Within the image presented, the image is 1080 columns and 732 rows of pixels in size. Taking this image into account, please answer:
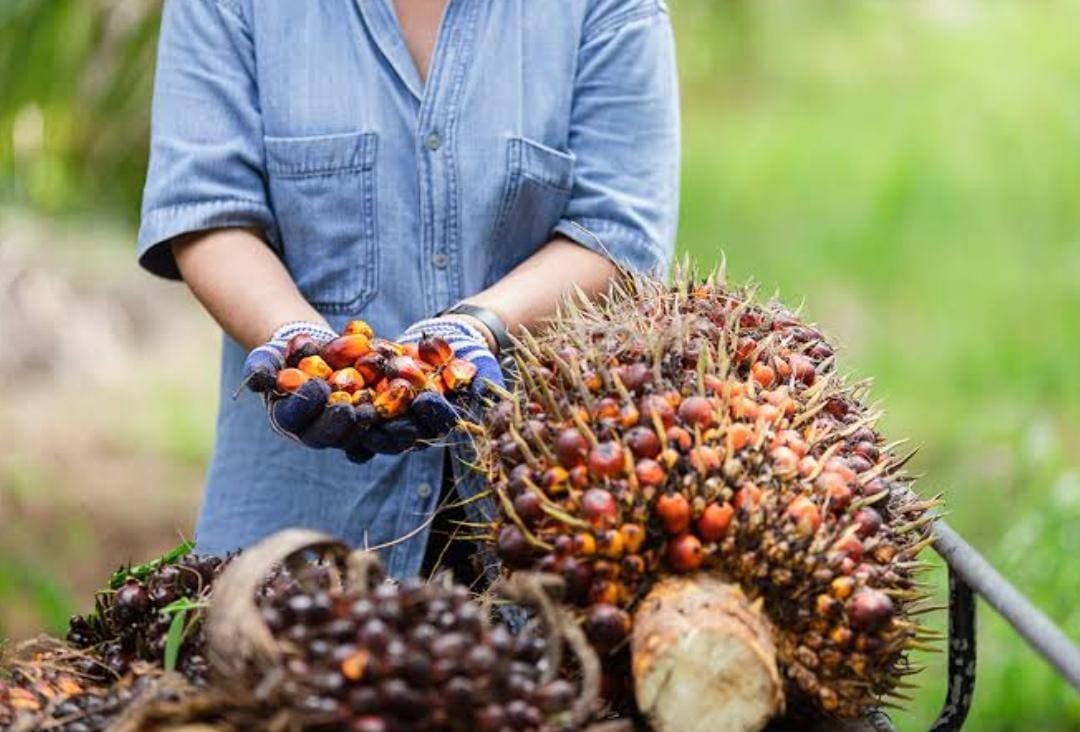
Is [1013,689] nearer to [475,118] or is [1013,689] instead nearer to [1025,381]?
[1025,381]

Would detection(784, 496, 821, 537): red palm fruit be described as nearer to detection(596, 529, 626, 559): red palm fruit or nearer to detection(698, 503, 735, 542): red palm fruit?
detection(698, 503, 735, 542): red palm fruit

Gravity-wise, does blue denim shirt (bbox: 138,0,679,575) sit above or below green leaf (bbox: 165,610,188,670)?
above

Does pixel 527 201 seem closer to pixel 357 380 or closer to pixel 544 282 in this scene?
pixel 544 282

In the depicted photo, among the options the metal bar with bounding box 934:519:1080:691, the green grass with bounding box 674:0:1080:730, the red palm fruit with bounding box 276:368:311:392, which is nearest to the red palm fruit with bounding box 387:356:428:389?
the red palm fruit with bounding box 276:368:311:392

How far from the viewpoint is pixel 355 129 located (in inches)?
102

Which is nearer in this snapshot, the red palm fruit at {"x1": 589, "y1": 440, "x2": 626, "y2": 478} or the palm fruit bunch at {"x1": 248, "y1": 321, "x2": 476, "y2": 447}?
the red palm fruit at {"x1": 589, "y1": 440, "x2": 626, "y2": 478}

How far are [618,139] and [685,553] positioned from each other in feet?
3.58

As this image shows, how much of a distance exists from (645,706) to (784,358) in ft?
1.80

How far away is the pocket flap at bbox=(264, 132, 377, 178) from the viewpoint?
2582 millimetres

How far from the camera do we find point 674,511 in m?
1.77

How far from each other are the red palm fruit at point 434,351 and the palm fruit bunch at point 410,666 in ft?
2.10

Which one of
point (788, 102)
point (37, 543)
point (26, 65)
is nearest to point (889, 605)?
point (26, 65)

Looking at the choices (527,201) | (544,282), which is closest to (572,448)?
(544,282)

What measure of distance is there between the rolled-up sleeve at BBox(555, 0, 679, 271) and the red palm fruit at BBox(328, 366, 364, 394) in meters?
0.65
